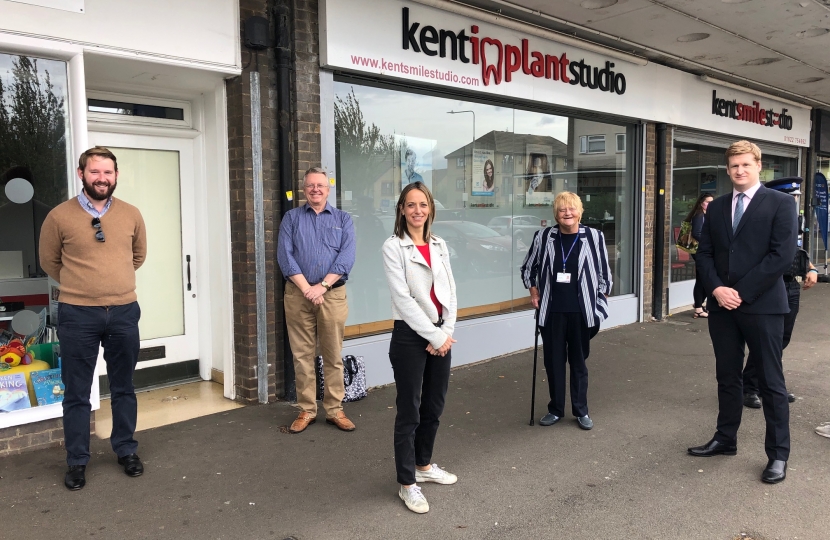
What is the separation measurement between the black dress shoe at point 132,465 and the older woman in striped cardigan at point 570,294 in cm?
293

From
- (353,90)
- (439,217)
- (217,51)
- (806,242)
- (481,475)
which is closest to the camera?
(481,475)

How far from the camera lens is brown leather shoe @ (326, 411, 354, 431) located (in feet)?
16.3

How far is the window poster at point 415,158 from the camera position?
675cm

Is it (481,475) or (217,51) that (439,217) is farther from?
(481,475)

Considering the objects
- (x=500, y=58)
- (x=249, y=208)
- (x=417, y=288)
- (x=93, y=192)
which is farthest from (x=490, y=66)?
(x=93, y=192)

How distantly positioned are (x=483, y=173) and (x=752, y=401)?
368cm

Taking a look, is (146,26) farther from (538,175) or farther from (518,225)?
(538,175)

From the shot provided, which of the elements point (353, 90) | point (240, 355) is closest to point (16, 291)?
point (240, 355)

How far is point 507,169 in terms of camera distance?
26.0 ft

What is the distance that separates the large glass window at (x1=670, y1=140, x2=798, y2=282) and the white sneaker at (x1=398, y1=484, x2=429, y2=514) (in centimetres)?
791

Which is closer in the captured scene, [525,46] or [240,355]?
[240,355]

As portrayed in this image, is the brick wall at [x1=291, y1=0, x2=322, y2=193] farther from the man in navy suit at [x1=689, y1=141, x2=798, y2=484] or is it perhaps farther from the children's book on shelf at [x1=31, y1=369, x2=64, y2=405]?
the man in navy suit at [x1=689, y1=141, x2=798, y2=484]

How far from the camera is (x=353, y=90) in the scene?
20.4 ft

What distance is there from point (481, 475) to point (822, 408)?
3.29 m
